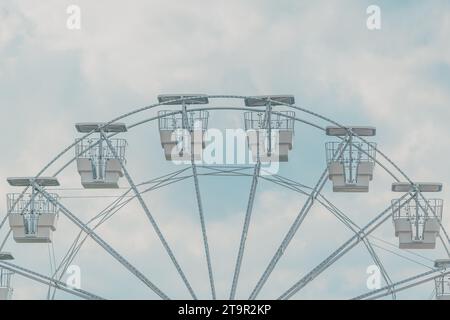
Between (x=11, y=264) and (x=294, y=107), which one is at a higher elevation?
(x=294, y=107)


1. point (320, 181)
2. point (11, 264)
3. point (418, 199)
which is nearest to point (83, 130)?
point (11, 264)

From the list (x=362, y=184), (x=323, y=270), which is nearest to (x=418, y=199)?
(x=362, y=184)

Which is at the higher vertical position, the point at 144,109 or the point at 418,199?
the point at 144,109

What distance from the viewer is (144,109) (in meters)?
28.4

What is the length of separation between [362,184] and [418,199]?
4.61 feet

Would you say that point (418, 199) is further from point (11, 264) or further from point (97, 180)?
point (11, 264)

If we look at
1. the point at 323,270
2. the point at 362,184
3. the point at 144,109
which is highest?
the point at 144,109

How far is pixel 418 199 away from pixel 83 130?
329 inches
